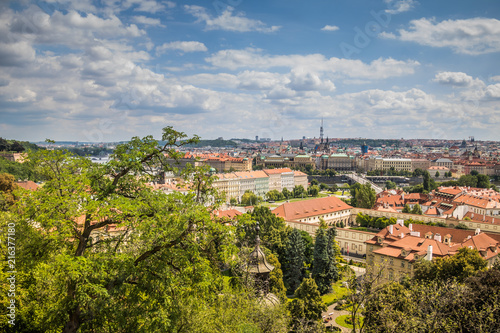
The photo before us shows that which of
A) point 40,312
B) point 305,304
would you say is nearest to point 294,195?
point 305,304

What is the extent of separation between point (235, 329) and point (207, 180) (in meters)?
4.79

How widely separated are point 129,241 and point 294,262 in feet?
87.5

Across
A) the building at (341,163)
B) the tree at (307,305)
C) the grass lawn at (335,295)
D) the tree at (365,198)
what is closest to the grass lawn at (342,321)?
the grass lawn at (335,295)

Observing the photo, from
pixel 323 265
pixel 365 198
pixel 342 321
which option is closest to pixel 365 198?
pixel 365 198

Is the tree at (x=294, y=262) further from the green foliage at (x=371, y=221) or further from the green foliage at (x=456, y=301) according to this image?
the green foliage at (x=371, y=221)

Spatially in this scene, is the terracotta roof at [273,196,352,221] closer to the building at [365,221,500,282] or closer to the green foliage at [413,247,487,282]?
the building at [365,221,500,282]

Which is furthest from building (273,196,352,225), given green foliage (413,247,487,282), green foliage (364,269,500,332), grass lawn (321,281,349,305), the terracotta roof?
green foliage (364,269,500,332)

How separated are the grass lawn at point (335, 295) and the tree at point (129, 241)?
23.7 m

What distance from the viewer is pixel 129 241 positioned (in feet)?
27.6

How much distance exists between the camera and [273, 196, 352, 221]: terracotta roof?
52094 mm

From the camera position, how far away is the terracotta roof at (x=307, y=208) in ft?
171

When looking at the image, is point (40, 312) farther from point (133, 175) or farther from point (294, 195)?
point (294, 195)

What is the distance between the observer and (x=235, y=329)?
35.6ft

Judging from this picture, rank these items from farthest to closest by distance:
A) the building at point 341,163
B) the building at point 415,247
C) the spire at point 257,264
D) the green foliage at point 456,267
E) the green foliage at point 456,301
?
the building at point 341,163, the building at point 415,247, the green foliage at point 456,267, the green foliage at point 456,301, the spire at point 257,264
